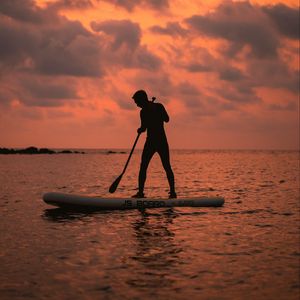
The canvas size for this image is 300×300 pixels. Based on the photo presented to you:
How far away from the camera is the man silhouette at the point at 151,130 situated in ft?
43.2

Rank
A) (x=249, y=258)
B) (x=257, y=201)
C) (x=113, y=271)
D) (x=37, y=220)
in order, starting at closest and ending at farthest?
(x=113, y=271)
(x=249, y=258)
(x=37, y=220)
(x=257, y=201)

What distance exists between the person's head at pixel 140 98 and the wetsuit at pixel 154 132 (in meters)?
0.13

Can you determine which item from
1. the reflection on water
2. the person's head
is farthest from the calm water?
the person's head

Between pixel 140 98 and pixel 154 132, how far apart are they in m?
1.07

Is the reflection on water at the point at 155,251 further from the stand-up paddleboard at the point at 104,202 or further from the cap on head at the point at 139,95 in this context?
the cap on head at the point at 139,95

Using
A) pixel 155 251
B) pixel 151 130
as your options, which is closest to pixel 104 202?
pixel 151 130

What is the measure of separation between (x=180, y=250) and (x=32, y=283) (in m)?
2.63

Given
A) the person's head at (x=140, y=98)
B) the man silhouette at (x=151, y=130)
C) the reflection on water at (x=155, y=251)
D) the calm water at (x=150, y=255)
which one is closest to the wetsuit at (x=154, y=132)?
the man silhouette at (x=151, y=130)

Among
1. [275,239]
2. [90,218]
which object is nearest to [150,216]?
[90,218]

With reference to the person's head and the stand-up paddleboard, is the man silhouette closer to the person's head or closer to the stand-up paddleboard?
the person's head

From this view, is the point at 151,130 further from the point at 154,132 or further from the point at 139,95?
the point at 139,95

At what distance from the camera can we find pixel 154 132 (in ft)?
43.7

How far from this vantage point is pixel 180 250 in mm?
7508

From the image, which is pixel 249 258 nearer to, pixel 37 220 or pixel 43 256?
pixel 43 256
